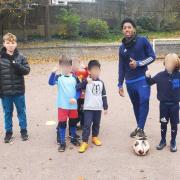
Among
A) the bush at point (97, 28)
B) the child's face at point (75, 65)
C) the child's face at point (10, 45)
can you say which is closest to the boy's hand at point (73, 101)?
the child's face at point (75, 65)

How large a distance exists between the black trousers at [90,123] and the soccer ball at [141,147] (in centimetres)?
77

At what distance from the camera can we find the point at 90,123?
7055mm

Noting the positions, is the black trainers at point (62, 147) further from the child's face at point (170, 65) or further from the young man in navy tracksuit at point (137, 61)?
the child's face at point (170, 65)

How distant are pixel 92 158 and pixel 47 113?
292cm

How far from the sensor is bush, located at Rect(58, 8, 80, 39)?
70.6ft

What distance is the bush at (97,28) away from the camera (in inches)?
877

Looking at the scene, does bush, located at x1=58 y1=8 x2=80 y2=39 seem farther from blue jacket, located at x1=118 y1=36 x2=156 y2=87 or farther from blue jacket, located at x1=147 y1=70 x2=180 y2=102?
blue jacket, located at x1=147 y1=70 x2=180 y2=102

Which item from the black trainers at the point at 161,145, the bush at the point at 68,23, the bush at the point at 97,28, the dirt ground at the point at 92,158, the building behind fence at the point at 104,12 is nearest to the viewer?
the dirt ground at the point at 92,158

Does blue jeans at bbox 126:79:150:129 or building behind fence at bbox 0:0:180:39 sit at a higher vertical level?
building behind fence at bbox 0:0:180:39

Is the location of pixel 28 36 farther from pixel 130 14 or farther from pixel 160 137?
pixel 160 137

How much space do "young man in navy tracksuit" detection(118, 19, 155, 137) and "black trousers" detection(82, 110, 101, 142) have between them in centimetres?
69

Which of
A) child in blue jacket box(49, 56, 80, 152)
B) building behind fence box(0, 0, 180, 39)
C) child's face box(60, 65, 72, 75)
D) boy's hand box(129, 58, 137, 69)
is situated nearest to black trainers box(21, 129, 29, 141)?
child in blue jacket box(49, 56, 80, 152)

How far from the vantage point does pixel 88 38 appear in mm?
22516

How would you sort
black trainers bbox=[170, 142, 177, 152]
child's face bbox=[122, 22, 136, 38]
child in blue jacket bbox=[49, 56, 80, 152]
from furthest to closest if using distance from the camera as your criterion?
child's face bbox=[122, 22, 136, 38] → child in blue jacket bbox=[49, 56, 80, 152] → black trainers bbox=[170, 142, 177, 152]
